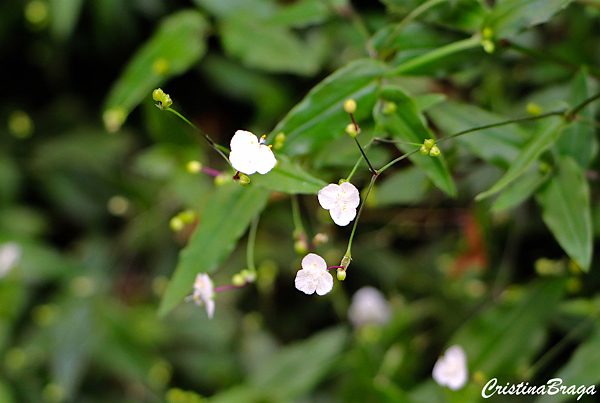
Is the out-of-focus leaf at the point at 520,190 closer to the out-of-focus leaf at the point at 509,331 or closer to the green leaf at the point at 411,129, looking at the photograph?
the green leaf at the point at 411,129

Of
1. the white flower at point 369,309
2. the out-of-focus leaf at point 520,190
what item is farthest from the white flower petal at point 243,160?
the white flower at point 369,309

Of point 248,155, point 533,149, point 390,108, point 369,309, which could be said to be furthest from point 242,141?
point 369,309

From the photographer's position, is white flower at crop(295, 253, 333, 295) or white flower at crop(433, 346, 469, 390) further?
white flower at crop(433, 346, 469, 390)

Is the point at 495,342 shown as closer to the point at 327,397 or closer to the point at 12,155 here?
the point at 327,397

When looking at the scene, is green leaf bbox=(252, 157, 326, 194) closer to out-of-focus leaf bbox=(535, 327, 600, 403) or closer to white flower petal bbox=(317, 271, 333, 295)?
white flower petal bbox=(317, 271, 333, 295)

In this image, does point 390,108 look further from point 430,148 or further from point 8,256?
point 8,256

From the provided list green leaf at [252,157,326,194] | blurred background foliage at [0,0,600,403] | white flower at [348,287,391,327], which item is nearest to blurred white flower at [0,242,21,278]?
blurred background foliage at [0,0,600,403]
